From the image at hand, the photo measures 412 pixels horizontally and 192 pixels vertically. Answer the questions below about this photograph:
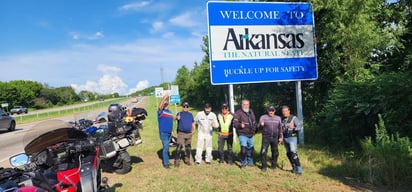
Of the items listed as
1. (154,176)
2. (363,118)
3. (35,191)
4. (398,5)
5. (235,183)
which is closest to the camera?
(35,191)

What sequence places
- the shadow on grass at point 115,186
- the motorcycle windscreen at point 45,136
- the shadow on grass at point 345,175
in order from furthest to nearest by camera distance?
the shadow on grass at point 115,186
the shadow on grass at point 345,175
the motorcycle windscreen at point 45,136

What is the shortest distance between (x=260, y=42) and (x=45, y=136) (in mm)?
7461

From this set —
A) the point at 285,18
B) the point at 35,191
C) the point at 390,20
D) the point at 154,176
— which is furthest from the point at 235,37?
the point at 35,191

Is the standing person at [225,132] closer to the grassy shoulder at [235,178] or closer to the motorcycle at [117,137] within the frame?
the grassy shoulder at [235,178]

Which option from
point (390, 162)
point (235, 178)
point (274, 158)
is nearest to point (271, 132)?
point (274, 158)

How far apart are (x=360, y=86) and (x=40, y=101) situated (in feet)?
346

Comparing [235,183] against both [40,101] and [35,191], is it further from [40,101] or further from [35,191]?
[40,101]

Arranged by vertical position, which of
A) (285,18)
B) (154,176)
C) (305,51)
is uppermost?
(285,18)

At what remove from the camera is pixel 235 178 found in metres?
7.00

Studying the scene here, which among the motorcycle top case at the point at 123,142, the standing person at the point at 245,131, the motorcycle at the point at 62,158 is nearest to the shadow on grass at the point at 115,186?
the motorcycle top case at the point at 123,142

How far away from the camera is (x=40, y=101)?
324 ft

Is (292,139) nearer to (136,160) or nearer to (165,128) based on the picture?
(165,128)

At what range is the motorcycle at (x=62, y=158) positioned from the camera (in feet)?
13.0

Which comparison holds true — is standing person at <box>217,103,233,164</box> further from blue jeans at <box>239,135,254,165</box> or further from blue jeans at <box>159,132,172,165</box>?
blue jeans at <box>159,132,172,165</box>
